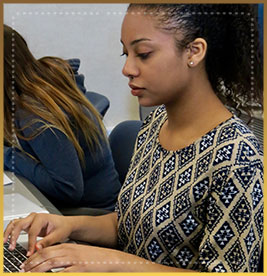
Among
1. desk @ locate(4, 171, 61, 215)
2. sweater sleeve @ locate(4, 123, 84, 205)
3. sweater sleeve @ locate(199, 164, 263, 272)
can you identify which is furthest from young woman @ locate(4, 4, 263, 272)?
sweater sleeve @ locate(4, 123, 84, 205)

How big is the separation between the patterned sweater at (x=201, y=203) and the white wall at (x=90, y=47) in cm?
80

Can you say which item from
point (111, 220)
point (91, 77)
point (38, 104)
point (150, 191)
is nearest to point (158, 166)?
point (150, 191)

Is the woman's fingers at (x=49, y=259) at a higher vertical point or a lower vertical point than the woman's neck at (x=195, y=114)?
lower

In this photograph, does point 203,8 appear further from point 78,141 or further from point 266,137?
point 78,141

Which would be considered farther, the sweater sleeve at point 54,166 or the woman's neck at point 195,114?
the sweater sleeve at point 54,166

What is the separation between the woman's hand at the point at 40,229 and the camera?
0.87 m

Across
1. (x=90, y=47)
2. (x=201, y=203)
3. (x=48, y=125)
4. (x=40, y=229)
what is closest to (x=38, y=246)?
(x=40, y=229)

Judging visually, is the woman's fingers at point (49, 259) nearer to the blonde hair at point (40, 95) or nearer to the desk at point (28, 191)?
the desk at point (28, 191)

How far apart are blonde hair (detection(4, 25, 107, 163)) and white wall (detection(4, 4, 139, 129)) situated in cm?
41

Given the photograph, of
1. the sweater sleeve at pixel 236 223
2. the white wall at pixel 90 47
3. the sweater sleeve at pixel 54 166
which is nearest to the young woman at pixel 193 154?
the sweater sleeve at pixel 236 223

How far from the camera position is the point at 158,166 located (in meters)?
0.86

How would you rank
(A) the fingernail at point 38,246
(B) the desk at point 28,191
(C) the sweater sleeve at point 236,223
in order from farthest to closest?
1. (B) the desk at point 28,191
2. (A) the fingernail at point 38,246
3. (C) the sweater sleeve at point 236,223

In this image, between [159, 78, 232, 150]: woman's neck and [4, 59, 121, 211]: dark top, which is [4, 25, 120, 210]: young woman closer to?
[4, 59, 121, 211]: dark top

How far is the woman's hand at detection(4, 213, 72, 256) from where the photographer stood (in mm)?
868
